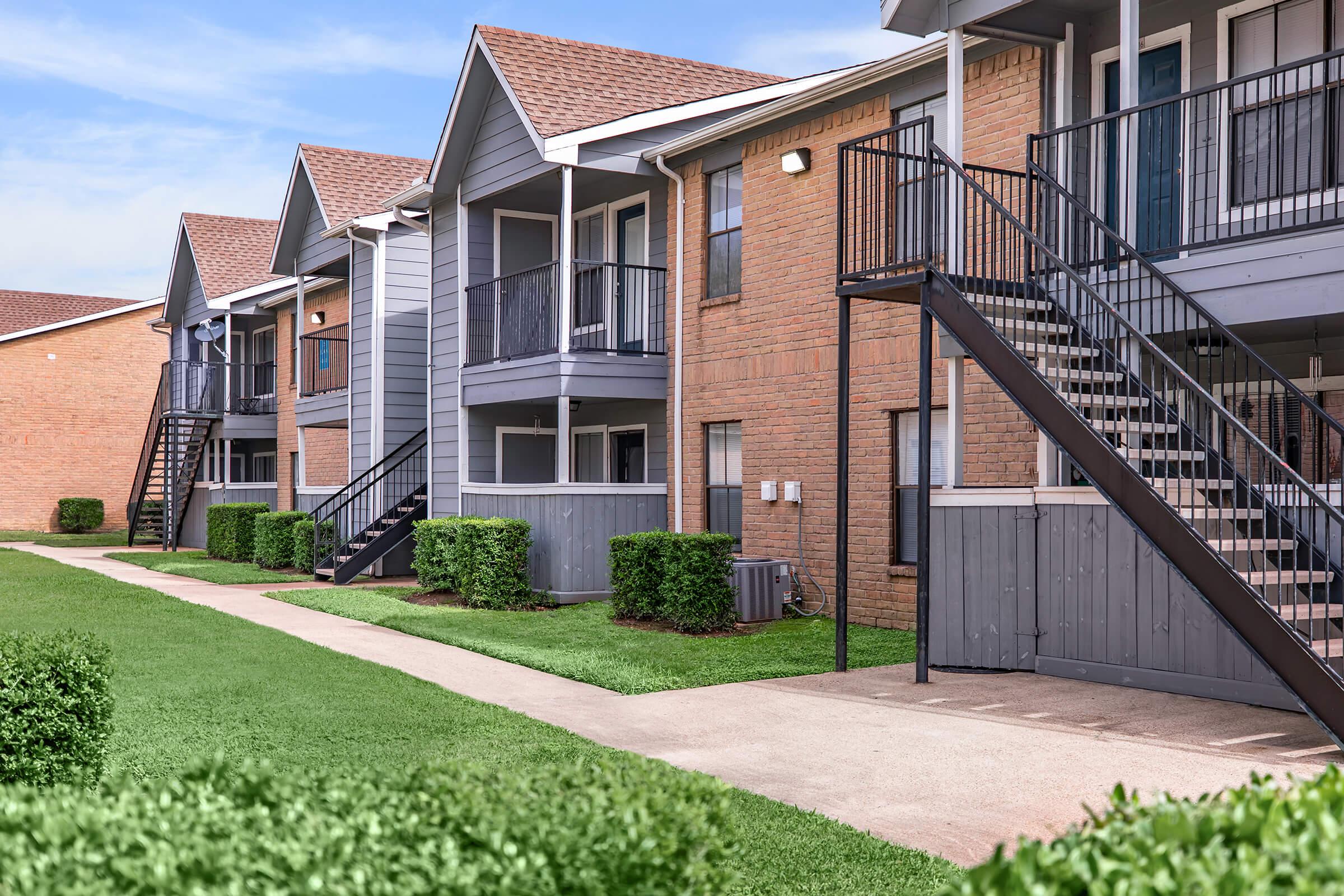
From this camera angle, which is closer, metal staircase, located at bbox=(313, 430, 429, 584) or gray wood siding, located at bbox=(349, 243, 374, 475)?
metal staircase, located at bbox=(313, 430, 429, 584)

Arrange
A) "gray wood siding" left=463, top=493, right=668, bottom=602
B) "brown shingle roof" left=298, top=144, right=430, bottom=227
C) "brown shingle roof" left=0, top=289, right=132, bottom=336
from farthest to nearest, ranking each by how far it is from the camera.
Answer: "brown shingle roof" left=0, top=289, right=132, bottom=336
"brown shingle roof" left=298, top=144, right=430, bottom=227
"gray wood siding" left=463, top=493, right=668, bottom=602

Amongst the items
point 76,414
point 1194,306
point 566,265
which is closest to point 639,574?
point 566,265

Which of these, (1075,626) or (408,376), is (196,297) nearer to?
(408,376)

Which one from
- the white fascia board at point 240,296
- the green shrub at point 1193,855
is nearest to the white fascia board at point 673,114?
the green shrub at point 1193,855

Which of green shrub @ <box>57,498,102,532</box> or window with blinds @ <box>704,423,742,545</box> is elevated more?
window with blinds @ <box>704,423,742,545</box>

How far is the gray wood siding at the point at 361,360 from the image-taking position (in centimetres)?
2106

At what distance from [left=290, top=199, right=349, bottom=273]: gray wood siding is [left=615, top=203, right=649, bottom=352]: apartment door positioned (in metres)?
6.88

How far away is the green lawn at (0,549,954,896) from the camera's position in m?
4.92

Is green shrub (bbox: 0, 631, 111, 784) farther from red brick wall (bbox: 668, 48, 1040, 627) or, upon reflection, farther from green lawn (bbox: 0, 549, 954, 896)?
red brick wall (bbox: 668, 48, 1040, 627)

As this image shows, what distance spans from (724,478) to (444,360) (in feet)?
18.6

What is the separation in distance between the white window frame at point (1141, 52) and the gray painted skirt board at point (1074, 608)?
233 cm

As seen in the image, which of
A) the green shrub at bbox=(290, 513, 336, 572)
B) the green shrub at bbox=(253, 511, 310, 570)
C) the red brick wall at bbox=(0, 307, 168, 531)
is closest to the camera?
the green shrub at bbox=(290, 513, 336, 572)

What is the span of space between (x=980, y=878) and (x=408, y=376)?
19.4 m

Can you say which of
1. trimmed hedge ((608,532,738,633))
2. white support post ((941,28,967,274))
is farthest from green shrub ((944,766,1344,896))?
trimmed hedge ((608,532,738,633))
